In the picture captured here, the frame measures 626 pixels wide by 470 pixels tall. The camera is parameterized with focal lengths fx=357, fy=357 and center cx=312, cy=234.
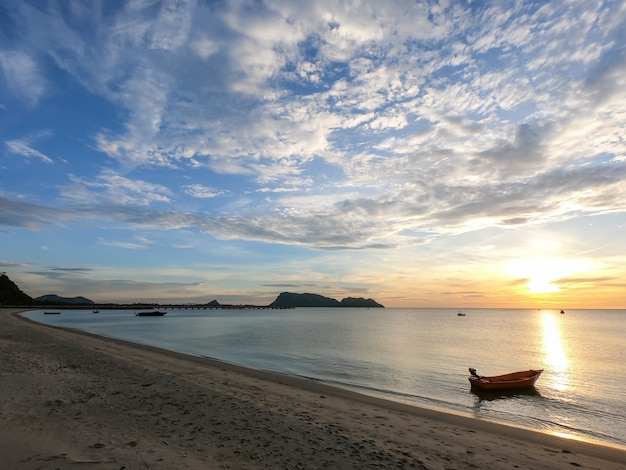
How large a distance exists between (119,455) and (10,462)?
6.52ft

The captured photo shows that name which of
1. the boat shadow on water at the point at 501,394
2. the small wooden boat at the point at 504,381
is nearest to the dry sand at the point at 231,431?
the boat shadow on water at the point at 501,394

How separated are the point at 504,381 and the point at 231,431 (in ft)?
61.9

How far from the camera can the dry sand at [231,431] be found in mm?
8281

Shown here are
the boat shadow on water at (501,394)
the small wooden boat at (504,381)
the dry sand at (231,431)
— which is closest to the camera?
the dry sand at (231,431)

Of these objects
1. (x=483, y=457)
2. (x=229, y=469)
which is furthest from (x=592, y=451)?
(x=229, y=469)

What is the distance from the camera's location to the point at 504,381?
22188mm

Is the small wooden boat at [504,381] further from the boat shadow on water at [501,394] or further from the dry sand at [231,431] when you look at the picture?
the dry sand at [231,431]

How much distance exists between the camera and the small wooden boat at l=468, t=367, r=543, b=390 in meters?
21.5

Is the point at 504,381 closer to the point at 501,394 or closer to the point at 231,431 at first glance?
the point at 501,394

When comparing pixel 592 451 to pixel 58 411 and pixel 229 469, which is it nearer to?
pixel 229 469

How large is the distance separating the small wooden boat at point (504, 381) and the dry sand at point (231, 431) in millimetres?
7378

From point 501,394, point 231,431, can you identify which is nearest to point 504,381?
point 501,394

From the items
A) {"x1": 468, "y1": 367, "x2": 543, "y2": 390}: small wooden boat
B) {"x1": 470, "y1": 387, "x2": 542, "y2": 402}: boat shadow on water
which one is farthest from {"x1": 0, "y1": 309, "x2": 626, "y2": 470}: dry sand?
{"x1": 468, "y1": 367, "x2": 543, "y2": 390}: small wooden boat

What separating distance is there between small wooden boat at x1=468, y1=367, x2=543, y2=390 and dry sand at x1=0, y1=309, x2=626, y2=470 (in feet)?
24.2
